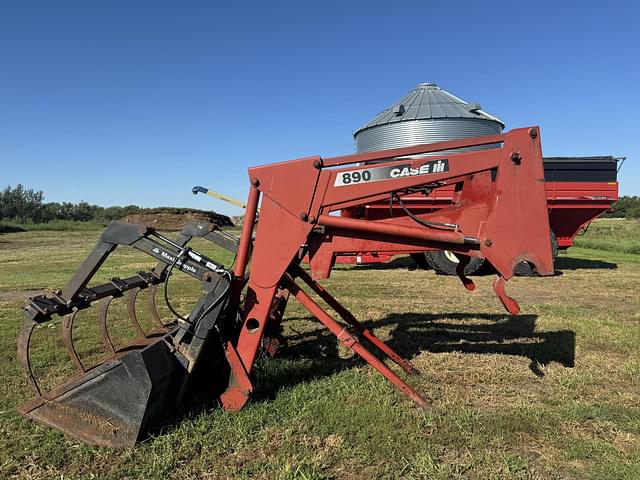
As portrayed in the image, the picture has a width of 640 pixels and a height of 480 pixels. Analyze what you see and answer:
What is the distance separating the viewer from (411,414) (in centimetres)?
370

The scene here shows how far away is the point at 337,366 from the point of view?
4.78 metres

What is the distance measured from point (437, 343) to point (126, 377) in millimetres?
3695

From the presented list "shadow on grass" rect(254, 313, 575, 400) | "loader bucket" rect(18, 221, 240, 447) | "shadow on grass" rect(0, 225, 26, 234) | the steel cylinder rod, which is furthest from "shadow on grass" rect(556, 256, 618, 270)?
"shadow on grass" rect(0, 225, 26, 234)

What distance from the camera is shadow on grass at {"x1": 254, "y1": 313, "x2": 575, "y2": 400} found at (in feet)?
→ 15.0

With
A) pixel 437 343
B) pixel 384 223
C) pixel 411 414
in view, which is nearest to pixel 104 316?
pixel 384 223

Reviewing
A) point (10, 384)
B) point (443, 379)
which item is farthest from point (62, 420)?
point (443, 379)

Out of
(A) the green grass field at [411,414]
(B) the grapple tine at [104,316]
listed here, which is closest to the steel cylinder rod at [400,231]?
(A) the green grass field at [411,414]

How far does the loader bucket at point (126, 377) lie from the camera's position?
10.4ft

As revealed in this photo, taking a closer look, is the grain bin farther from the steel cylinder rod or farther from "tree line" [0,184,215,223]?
"tree line" [0,184,215,223]

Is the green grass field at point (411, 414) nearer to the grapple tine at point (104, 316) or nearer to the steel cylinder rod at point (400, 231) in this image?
the grapple tine at point (104, 316)

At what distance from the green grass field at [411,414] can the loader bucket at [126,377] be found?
13 centimetres

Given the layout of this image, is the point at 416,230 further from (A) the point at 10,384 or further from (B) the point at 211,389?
(A) the point at 10,384

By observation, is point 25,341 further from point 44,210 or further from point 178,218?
point 44,210

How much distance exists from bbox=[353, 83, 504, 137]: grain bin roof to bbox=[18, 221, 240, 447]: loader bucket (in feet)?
39.6
